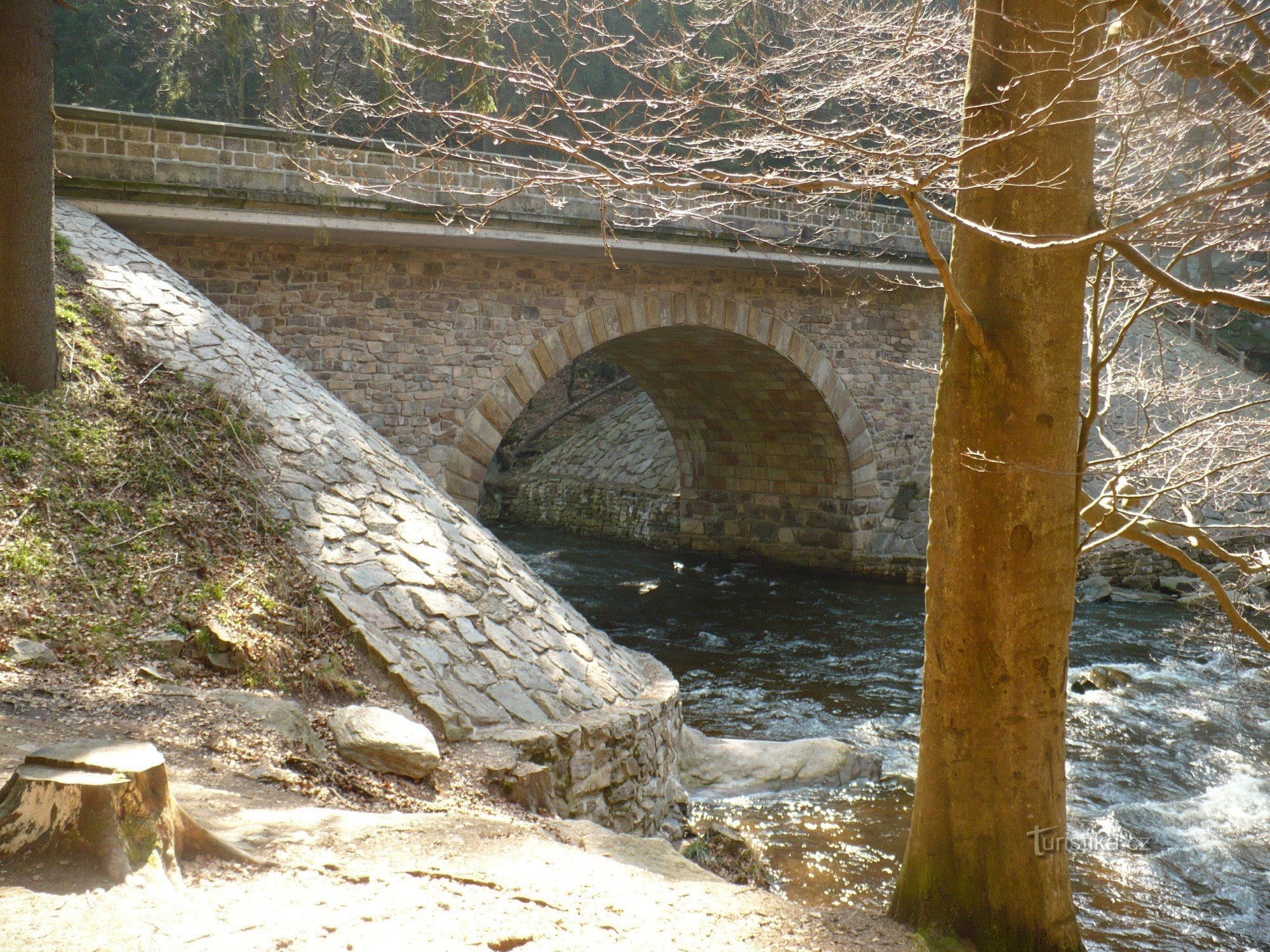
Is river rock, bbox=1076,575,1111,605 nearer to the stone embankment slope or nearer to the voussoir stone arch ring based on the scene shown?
the voussoir stone arch ring

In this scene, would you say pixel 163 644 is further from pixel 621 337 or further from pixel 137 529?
pixel 621 337

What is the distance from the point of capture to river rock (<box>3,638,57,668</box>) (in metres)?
3.80

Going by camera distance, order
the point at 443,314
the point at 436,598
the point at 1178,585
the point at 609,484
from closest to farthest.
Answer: the point at 436,598, the point at 443,314, the point at 1178,585, the point at 609,484

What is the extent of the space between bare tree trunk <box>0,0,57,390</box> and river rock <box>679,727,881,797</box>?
4.07m

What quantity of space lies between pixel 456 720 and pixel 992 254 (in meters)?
2.82

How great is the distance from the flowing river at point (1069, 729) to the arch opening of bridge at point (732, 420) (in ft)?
4.55

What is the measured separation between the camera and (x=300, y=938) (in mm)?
2207

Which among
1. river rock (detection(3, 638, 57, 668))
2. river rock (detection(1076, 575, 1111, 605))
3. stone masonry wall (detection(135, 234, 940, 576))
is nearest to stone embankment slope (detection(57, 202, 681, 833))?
river rock (detection(3, 638, 57, 668))

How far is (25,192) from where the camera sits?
4973mm

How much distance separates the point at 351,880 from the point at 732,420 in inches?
522

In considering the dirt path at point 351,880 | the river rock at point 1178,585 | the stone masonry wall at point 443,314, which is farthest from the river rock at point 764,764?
the river rock at point 1178,585

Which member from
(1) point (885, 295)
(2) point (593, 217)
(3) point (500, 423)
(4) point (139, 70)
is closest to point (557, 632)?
(3) point (500, 423)

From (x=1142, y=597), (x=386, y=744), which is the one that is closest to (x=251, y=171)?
(x=386, y=744)

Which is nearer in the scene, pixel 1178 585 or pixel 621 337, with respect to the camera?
pixel 621 337
